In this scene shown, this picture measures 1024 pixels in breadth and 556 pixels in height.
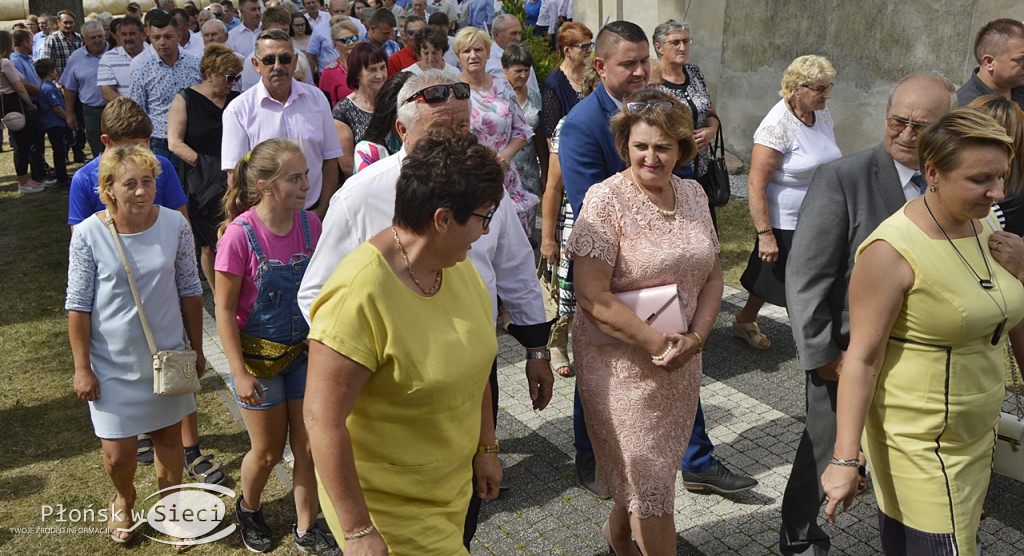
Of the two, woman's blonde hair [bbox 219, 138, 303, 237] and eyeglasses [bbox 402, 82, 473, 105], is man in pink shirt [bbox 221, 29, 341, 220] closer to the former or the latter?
woman's blonde hair [bbox 219, 138, 303, 237]

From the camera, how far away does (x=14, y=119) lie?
12.3 m

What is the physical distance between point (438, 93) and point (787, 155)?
296 cm

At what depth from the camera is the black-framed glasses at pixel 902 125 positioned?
323cm

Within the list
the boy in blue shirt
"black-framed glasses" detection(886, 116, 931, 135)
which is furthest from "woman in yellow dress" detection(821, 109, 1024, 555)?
the boy in blue shirt

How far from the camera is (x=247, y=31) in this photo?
12.5 metres

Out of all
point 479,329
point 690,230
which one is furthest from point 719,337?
point 479,329

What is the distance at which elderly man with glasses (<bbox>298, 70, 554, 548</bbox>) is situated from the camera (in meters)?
3.28

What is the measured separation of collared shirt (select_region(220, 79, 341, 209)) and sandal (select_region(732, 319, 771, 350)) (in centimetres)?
301

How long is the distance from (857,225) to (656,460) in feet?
3.76

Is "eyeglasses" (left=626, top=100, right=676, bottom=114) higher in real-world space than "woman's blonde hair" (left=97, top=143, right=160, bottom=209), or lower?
higher

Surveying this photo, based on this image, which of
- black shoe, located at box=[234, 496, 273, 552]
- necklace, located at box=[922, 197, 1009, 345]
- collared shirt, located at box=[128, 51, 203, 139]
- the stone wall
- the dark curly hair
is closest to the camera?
the dark curly hair

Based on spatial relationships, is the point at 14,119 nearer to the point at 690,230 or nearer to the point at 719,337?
the point at 719,337

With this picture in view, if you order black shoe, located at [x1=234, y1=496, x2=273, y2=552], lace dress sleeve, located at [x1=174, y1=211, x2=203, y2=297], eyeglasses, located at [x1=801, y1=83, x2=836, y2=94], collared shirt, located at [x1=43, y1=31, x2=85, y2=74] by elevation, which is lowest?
black shoe, located at [x1=234, y1=496, x2=273, y2=552]

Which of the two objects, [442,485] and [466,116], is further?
[466,116]
